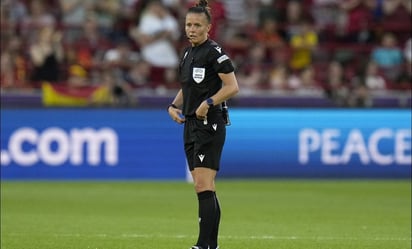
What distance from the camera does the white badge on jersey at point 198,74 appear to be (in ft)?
31.7

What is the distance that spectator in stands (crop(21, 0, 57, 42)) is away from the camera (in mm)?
22812

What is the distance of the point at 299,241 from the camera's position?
11.4 meters

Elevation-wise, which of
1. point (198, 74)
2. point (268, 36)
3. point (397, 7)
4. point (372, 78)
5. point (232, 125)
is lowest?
point (232, 125)

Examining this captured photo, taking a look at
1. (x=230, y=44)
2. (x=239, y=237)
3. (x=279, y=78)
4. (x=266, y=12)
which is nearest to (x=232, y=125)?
(x=279, y=78)

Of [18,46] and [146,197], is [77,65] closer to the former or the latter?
[18,46]

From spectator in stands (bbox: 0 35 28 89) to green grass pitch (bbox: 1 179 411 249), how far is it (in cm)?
308

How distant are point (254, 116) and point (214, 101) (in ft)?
36.1

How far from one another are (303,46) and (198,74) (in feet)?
47.8

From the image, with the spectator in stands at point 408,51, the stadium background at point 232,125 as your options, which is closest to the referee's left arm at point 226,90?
the stadium background at point 232,125

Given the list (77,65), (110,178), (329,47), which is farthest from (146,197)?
(329,47)

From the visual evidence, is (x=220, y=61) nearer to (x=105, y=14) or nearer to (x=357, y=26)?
(x=105, y=14)

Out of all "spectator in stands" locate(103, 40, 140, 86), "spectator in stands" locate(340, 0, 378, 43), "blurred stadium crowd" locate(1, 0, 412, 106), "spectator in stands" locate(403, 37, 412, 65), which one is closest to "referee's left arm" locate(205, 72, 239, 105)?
"blurred stadium crowd" locate(1, 0, 412, 106)

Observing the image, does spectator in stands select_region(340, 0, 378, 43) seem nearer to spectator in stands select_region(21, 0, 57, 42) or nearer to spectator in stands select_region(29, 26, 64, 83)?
spectator in stands select_region(21, 0, 57, 42)

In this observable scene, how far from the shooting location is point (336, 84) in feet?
73.7
